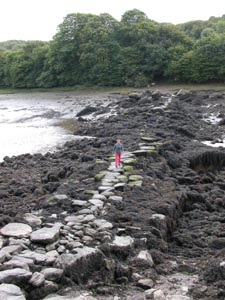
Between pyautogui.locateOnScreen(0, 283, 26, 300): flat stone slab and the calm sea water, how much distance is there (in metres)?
18.3

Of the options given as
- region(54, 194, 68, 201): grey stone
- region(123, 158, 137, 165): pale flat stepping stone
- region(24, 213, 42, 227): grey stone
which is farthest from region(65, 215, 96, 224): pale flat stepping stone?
region(123, 158, 137, 165): pale flat stepping stone

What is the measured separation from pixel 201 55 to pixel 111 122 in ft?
106

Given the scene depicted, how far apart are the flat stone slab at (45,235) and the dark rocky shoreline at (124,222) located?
0.10ft

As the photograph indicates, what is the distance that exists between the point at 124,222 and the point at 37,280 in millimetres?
3807

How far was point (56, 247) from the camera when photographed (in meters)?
10.2

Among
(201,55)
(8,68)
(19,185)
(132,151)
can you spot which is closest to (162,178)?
(132,151)

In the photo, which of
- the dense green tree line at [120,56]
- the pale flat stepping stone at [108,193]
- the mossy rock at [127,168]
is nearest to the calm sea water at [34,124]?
the dense green tree line at [120,56]

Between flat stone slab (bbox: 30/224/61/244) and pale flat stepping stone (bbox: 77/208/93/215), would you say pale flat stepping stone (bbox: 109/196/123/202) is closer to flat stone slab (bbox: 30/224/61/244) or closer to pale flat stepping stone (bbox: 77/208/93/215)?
pale flat stepping stone (bbox: 77/208/93/215)

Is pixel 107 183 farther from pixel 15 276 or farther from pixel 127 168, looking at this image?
pixel 15 276

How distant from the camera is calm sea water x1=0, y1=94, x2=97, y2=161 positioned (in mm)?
29578

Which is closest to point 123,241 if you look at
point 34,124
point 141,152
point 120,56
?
point 141,152

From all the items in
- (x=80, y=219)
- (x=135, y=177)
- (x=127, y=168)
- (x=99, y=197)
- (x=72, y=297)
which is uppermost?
(x=127, y=168)

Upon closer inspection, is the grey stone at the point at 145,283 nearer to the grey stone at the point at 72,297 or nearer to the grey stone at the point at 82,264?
the grey stone at the point at 82,264

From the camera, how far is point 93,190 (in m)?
14.6
